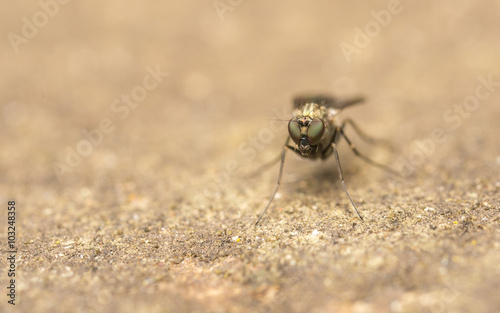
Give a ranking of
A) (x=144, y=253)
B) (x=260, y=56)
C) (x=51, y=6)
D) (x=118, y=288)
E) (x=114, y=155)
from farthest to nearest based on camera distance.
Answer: (x=51, y=6), (x=260, y=56), (x=114, y=155), (x=144, y=253), (x=118, y=288)

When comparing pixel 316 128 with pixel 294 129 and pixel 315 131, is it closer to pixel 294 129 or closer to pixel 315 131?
pixel 315 131

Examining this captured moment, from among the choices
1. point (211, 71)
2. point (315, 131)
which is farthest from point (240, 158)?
point (211, 71)

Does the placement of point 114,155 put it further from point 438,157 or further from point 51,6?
point 51,6

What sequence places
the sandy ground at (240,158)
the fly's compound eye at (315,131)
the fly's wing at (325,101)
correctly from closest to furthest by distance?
1. the sandy ground at (240,158)
2. the fly's compound eye at (315,131)
3. the fly's wing at (325,101)

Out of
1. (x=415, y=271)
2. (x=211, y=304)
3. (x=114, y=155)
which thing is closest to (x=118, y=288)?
(x=211, y=304)

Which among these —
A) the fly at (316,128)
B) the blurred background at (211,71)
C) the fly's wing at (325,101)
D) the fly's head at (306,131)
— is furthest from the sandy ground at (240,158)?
the fly's wing at (325,101)

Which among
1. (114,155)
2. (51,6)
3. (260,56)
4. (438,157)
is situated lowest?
(114,155)

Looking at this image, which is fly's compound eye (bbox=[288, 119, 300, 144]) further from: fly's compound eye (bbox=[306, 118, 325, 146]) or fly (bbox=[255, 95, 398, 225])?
fly's compound eye (bbox=[306, 118, 325, 146])

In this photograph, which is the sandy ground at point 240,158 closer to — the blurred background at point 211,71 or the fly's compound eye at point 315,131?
the blurred background at point 211,71
